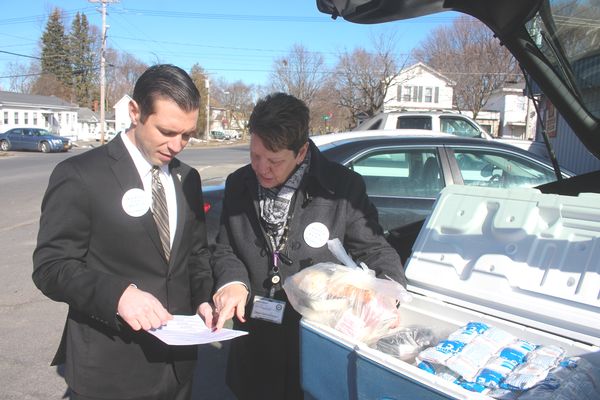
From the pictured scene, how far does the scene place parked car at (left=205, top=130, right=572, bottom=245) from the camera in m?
4.25

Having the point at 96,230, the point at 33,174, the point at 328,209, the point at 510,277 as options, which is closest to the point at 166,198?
the point at 96,230

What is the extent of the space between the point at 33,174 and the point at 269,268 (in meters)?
18.6

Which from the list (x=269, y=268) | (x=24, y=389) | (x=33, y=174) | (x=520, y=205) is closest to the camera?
(x=520, y=205)

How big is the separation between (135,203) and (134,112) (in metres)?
0.33

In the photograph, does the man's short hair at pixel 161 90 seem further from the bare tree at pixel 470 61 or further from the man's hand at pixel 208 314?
the bare tree at pixel 470 61

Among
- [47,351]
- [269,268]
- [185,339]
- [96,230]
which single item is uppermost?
[96,230]

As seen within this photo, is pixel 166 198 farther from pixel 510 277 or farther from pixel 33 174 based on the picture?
pixel 33 174

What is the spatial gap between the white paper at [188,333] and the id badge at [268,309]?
253 mm

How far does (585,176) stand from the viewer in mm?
2199

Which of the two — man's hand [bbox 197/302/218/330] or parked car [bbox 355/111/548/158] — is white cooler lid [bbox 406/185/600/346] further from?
parked car [bbox 355/111/548/158]

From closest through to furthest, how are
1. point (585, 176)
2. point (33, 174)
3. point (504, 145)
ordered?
point (585, 176)
point (504, 145)
point (33, 174)

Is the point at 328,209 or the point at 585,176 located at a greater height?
the point at 585,176

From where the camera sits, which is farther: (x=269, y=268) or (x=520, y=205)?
(x=269, y=268)

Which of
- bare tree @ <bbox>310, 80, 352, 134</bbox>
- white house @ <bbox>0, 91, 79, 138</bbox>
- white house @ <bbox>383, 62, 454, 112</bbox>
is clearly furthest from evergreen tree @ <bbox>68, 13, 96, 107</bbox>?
white house @ <bbox>383, 62, 454, 112</bbox>
